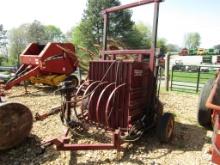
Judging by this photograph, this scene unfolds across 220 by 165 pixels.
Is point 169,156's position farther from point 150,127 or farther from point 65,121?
point 65,121

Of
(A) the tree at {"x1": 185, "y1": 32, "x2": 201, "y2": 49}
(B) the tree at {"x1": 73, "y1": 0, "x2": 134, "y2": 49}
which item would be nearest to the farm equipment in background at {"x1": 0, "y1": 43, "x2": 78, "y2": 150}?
(B) the tree at {"x1": 73, "y1": 0, "x2": 134, "y2": 49}

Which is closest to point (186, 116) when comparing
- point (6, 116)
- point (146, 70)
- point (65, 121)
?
point (146, 70)

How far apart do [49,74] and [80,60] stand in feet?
4.12

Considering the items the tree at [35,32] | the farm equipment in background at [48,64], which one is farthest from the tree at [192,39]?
the farm equipment in background at [48,64]

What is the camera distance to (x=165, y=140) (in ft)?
13.8

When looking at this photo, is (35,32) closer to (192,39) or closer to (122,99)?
(122,99)

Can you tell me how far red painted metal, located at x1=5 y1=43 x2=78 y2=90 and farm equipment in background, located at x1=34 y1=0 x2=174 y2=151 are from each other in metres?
4.01

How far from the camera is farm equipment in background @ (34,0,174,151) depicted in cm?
408

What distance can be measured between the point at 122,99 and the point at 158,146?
947 millimetres

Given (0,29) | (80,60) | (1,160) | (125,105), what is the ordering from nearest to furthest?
(1,160), (125,105), (80,60), (0,29)

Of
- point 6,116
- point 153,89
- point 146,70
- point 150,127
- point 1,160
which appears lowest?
point 1,160

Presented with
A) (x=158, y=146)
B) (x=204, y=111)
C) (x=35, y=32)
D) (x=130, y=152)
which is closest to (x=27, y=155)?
(x=130, y=152)

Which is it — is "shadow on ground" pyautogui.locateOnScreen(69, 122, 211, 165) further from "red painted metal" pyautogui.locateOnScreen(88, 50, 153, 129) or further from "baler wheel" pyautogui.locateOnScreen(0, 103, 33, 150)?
"baler wheel" pyautogui.locateOnScreen(0, 103, 33, 150)

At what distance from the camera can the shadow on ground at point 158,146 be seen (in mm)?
3695
